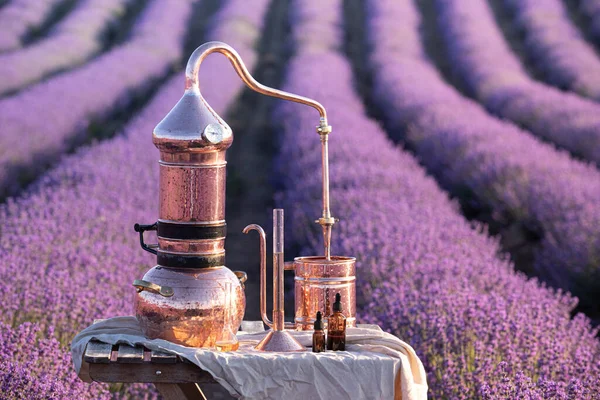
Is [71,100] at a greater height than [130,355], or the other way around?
[130,355]

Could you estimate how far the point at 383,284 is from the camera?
380 centimetres

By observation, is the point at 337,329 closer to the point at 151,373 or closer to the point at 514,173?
the point at 151,373

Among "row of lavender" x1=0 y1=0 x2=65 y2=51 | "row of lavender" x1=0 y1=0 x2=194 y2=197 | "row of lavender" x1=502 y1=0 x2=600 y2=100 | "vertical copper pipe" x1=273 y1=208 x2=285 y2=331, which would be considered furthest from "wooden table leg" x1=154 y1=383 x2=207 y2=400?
"row of lavender" x1=0 y1=0 x2=65 y2=51

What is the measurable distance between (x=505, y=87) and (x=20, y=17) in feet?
36.0

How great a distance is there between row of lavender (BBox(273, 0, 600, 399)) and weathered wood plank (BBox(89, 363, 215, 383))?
0.73m

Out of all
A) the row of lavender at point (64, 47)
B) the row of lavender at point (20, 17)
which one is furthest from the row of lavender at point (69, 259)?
the row of lavender at point (20, 17)

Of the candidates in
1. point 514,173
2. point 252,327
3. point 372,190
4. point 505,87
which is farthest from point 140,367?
point 505,87

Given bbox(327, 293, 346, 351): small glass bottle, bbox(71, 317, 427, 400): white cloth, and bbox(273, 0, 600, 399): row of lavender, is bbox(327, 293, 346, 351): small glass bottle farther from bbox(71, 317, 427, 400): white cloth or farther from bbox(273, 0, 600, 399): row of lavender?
bbox(273, 0, 600, 399): row of lavender

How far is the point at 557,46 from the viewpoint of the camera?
645 inches

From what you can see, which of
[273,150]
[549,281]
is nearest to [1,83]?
[273,150]

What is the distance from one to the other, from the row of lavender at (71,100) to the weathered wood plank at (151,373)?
4.75 meters

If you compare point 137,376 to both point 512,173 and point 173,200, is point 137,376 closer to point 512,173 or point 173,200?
point 173,200

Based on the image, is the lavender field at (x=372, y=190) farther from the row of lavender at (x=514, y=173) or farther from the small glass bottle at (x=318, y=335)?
the small glass bottle at (x=318, y=335)

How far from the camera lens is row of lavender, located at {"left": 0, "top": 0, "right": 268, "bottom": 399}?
2621 mm
